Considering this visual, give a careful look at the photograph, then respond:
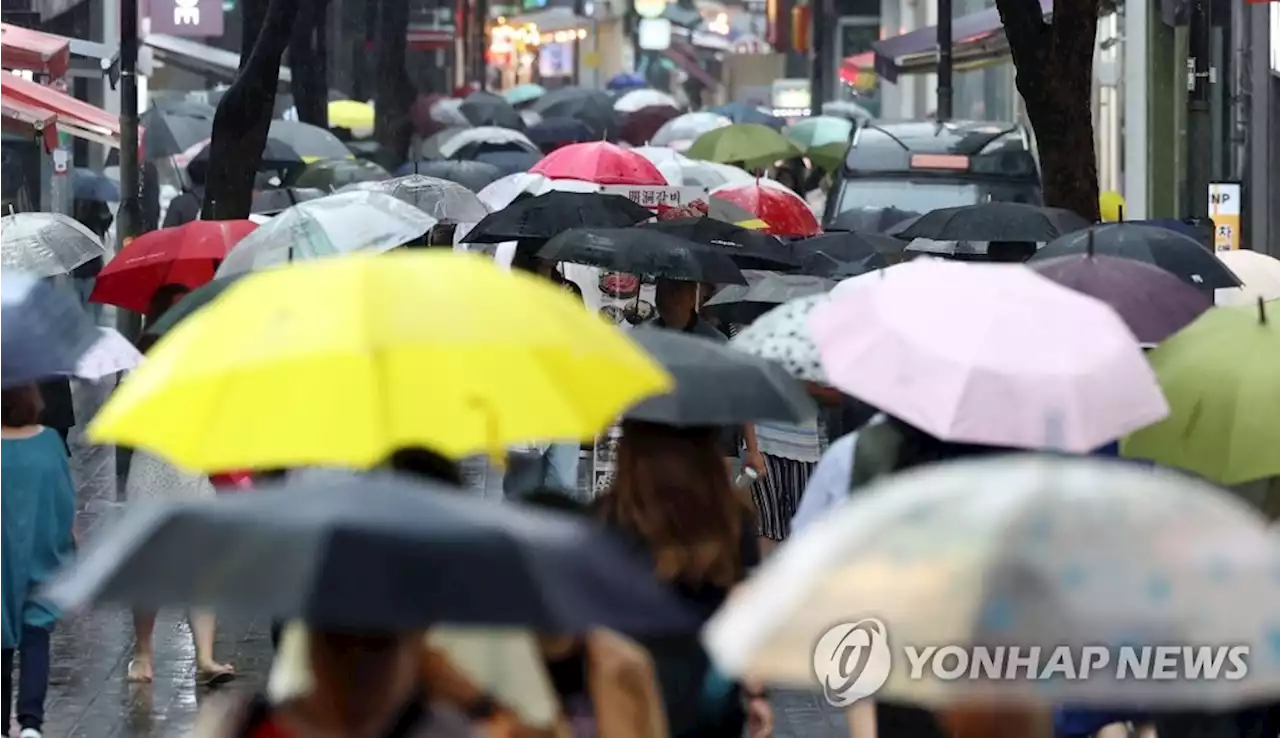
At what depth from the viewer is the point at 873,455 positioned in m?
6.21

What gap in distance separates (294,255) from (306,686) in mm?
8436

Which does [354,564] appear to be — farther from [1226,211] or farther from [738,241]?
[1226,211]

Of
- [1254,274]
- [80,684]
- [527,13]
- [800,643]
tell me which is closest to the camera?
[800,643]

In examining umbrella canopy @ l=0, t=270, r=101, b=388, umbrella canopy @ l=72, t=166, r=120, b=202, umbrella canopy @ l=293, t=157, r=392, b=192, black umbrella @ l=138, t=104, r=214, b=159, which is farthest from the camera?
black umbrella @ l=138, t=104, r=214, b=159

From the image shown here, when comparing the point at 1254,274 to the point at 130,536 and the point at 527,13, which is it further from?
the point at 527,13

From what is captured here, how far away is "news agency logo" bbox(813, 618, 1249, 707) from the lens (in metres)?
3.85

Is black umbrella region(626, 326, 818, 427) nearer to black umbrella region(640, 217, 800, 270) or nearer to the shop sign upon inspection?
black umbrella region(640, 217, 800, 270)

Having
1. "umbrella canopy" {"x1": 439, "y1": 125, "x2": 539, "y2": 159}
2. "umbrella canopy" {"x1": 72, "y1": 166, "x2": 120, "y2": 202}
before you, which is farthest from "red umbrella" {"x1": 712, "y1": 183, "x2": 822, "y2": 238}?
"umbrella canopy" {"x1": 439, "y1": 125, "x2": 539, "y2": 159}

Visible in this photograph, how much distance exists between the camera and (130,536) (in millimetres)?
3803

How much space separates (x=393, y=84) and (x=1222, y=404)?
29.8m

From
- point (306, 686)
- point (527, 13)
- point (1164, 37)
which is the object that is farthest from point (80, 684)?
point (527, 13)

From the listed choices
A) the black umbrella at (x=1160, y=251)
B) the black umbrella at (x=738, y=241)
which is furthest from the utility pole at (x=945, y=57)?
the black umbrella at (x=1160, y=251)

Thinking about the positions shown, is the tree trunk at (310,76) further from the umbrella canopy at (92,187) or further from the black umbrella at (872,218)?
the black umbrella at (872,218)

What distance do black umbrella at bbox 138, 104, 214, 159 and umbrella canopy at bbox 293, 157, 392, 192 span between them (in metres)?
3.91
